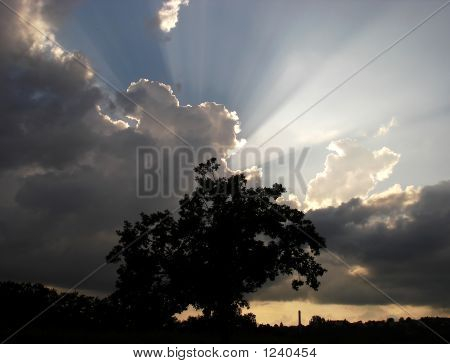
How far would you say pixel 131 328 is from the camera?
4159cm

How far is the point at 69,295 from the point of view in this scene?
107125 mm

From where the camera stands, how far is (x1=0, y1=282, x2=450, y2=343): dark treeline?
43.8m

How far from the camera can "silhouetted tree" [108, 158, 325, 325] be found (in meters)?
34.1

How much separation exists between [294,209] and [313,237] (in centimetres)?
243

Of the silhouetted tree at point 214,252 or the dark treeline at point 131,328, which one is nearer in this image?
the silhouetted tree at point 214,252

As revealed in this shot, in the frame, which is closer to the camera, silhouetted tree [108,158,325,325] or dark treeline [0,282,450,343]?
silhouetted tree [108,158,325,325]

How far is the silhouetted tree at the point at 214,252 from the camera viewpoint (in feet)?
112

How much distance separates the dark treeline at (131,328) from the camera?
43.8 metres

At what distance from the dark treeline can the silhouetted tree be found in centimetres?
237

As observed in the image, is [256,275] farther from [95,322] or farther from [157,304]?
[95,322]

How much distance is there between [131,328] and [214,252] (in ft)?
41.4

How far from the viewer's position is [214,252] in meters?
34.4

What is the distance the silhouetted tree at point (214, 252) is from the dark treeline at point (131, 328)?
7.78 ft

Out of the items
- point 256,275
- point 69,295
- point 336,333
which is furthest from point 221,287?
point 69,295
